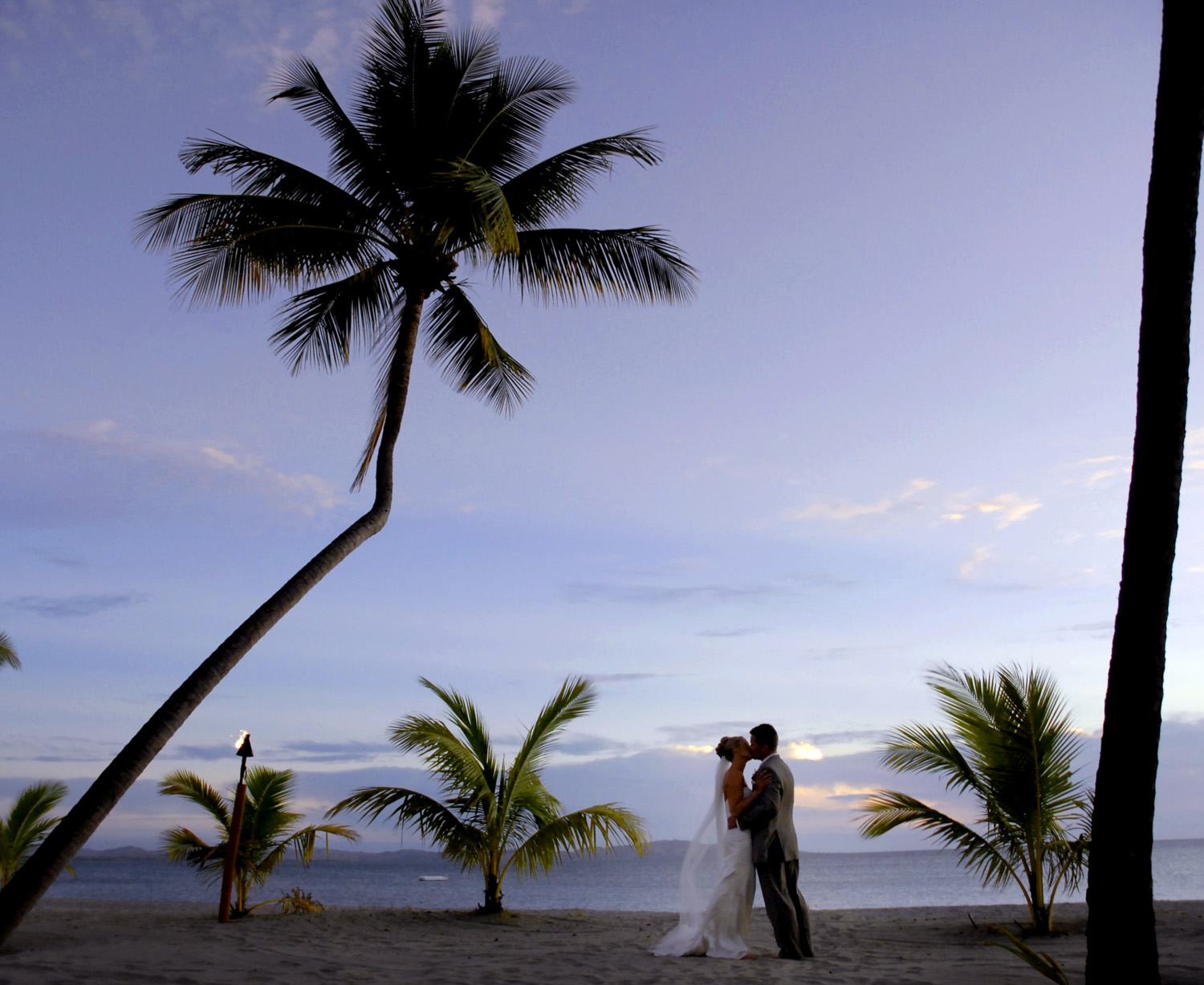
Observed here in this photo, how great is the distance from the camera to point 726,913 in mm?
7066

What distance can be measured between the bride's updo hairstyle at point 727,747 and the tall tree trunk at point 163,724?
369cm

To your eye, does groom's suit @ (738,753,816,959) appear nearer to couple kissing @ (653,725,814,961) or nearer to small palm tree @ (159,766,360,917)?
couple kissing @ (653,725,814,961)

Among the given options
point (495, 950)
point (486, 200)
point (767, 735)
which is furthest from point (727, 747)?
point (486, 200)

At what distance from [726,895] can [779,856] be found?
54 centimetres

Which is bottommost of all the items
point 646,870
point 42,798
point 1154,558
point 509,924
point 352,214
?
point 646,870

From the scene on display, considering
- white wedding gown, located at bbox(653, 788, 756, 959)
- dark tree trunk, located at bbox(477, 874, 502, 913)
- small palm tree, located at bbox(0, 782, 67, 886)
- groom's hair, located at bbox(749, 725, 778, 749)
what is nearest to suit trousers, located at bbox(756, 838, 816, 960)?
white wedding gown, located at bbox(653, 788, 756, 959)

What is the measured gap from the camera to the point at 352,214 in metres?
9.23

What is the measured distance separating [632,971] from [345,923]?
5.15 metres

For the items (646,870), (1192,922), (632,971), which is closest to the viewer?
(632,971)

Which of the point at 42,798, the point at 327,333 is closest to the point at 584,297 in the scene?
the point at 327,333

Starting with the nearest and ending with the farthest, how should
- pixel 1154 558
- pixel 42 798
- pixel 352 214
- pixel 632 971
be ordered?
pixel 1154 558, pixel 632 971, pixel 352 214, pixel 42 798

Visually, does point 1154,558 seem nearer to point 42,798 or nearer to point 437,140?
point 437,140

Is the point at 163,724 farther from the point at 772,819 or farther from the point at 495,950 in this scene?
the point at 772,819

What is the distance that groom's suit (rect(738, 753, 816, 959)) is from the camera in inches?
271
